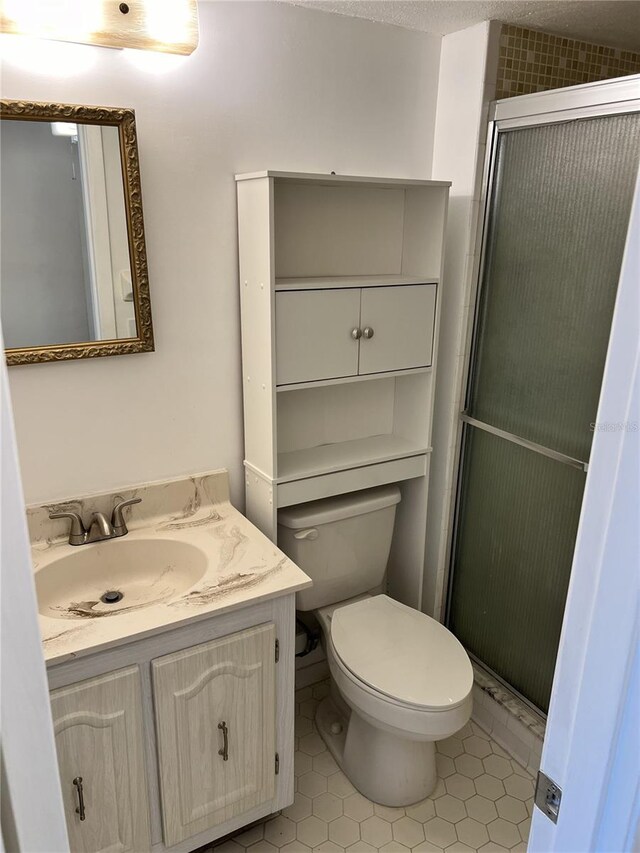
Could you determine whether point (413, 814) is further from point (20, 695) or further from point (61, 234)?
point (61, 234)

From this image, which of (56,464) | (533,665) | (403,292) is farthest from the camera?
(533,665)

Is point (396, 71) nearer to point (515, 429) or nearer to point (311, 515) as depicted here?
point (515, 429)

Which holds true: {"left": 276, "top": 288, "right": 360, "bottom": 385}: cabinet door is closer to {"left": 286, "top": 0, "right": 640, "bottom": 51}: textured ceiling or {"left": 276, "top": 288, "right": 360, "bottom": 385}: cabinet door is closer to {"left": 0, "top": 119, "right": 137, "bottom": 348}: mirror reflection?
{"left": 0, "top": 119, "right": 137, "bottom": 348}: mirror reflection

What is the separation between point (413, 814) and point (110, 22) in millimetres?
2191

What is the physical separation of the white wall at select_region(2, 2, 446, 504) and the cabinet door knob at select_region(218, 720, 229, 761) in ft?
2.26

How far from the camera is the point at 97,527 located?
1.73 m

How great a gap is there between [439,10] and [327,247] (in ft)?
2.23

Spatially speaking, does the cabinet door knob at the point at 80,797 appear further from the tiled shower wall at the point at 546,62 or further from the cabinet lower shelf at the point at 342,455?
the tiled shower wall at the point at 546,62

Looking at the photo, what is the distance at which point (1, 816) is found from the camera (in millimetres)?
519

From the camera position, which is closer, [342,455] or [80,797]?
[80,797]

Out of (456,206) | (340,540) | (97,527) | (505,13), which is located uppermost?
(505,13)

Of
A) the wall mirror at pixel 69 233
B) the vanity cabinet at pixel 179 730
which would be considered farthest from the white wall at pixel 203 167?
the vanity cabinet at pixel 179 730

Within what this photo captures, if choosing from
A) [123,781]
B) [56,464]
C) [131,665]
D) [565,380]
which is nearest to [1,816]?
[131,665]

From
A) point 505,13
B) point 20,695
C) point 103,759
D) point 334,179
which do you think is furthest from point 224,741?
point 505,13
